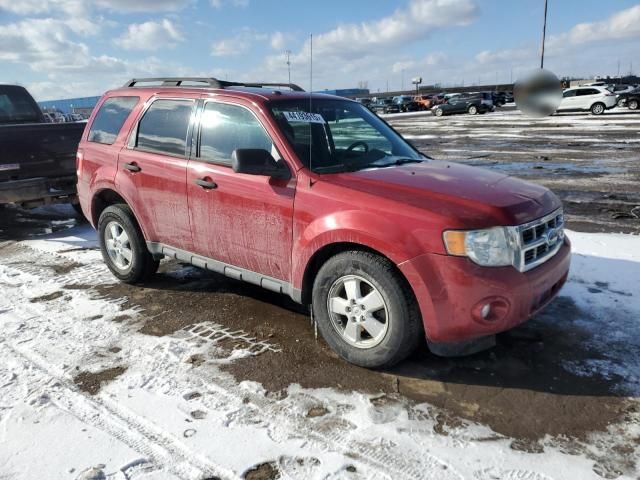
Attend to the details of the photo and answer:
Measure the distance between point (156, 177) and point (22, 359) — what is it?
1848mm

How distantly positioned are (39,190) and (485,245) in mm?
6545

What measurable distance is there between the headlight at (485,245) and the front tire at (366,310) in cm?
43

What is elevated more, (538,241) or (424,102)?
(424,102)

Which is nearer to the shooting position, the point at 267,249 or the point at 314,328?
the point at 267,249

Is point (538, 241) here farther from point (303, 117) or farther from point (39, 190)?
point (39, 190)

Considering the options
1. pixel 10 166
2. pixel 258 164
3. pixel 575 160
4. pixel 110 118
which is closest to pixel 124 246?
pixel 110 118

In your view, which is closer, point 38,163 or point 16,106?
point 38,163

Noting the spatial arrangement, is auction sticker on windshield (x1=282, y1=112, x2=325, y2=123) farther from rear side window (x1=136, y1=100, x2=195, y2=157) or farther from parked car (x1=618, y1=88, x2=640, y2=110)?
parked car (x1=618, y1=88, x2=640, y2=110)

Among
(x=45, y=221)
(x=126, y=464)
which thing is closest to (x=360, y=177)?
(x=126, y=464)

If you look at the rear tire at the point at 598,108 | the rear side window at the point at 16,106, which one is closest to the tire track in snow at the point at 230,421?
the rear side window at the point at 16,106

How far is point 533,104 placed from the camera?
185 inches

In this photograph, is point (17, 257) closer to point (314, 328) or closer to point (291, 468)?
point (314, 328)

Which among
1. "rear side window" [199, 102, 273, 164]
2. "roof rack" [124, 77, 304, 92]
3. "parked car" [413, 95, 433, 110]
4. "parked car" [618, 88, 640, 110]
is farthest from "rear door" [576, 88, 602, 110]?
"rear side window" [199, 102, 273, 164]

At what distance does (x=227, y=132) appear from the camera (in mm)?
4297
